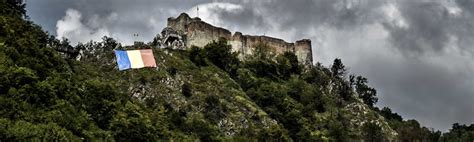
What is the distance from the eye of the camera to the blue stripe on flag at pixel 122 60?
109562 mm

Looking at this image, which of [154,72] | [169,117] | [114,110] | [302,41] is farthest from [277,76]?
[114,110]

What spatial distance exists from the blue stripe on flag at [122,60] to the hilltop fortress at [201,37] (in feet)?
39.8

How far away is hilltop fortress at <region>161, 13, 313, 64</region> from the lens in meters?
125

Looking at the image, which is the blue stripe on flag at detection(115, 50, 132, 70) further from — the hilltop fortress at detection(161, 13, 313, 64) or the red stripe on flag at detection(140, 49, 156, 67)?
the hilltop fortress at detection(161, 13, 313, 64)

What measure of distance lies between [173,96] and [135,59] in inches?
440

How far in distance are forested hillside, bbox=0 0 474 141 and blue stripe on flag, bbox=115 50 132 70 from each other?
128 cm

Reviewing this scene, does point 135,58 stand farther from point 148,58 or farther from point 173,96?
point 173,96

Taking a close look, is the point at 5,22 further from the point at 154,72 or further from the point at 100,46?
the point at 100,46

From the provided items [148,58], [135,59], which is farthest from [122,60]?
[148,58]

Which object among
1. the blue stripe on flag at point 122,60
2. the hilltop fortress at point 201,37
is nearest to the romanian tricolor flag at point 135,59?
Answer: the blue stripe on flag at point 122,60

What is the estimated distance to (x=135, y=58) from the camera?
11088cm

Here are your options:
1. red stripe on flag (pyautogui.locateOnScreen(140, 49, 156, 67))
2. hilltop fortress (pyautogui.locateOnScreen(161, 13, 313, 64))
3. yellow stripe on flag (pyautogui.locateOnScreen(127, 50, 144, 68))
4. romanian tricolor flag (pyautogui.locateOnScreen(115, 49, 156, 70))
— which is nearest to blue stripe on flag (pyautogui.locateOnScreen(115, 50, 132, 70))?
romanian tricolor flag (pyautogui.locateOnScreen(115, 49, 156, 70))

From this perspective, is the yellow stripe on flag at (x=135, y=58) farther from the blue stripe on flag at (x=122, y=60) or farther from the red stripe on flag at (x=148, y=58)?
the blue stripe on flag at (x=122, y=60)

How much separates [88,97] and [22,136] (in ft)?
80.8
